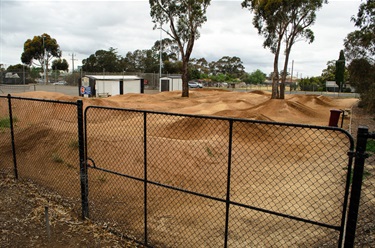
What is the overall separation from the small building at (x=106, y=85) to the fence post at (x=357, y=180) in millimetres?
30149

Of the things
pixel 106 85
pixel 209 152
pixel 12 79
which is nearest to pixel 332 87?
→ pixel 106 85

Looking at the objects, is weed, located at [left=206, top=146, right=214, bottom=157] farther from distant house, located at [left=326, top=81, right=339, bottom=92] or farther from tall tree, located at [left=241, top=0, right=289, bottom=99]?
distant house, located at [left=326, top=81, right=339, bottom=92]

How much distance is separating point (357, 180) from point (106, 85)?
31.6 metres

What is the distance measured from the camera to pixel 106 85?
1260 inches

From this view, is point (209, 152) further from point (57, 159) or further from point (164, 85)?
point (164, 85)

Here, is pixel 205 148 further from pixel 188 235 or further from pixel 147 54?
pixel 147 54

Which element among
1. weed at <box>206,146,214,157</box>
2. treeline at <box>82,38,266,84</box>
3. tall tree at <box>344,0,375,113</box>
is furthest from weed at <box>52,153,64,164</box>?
treeline at <box>82,38,266,84</box>

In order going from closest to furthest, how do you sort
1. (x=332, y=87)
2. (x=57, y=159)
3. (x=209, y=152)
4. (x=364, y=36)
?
(x=57, y=159) → (x=209, y=152) → (x=364, y=36) → (x=332, y=87)

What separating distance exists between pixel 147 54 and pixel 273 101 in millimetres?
68936

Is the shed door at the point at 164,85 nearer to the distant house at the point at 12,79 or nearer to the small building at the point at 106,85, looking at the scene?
the small building at the point at 106,85

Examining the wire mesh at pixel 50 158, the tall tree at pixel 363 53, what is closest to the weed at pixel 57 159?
the wire mesh at pixel 50 158

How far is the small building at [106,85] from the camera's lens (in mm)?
30641

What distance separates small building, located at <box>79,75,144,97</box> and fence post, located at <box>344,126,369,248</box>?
30.1m

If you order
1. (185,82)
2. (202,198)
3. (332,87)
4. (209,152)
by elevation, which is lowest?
(202,198)
